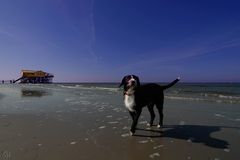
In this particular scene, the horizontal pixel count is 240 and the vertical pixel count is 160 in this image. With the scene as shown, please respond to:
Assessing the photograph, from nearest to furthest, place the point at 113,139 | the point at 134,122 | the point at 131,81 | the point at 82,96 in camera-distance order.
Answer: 1. the point at 113,139
2. the point at 134,122
3. the point at 131,81
4. the point at 82,96

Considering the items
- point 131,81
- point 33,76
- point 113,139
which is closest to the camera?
point 113,139

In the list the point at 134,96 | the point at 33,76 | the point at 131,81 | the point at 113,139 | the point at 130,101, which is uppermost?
the point at 33,76

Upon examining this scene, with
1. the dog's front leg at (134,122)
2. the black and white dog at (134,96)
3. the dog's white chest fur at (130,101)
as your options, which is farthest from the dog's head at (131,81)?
the dog's front leg at (134,122)

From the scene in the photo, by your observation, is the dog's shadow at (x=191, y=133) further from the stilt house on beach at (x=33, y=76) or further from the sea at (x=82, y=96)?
the stilt house on beach at (x=33, y=76)

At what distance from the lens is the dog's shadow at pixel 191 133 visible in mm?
4626

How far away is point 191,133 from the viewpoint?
5363 millimetres

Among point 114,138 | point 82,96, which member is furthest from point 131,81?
point 82,96

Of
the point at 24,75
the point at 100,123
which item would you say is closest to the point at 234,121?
the point at 100,123

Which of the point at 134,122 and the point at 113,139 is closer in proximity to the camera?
the point at 113,139

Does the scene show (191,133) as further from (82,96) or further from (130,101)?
(82,96)

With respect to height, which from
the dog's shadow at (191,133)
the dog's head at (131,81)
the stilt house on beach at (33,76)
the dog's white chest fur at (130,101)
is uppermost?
the stilt house on beach at (33,76)

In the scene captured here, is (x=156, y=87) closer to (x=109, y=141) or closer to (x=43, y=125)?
(x=109, y=141)

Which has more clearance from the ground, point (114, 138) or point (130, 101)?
point (130, 101)

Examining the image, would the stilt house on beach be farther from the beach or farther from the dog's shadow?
the dog's shadow
